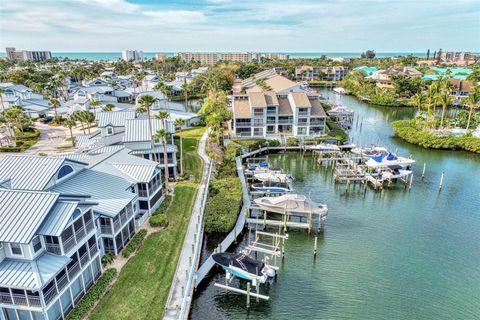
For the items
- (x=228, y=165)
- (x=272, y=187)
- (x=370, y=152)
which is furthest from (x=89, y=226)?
(x=370, y=152)

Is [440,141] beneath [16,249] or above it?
beneath

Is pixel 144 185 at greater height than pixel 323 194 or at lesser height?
greater

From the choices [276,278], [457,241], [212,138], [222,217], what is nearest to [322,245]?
[276,278]

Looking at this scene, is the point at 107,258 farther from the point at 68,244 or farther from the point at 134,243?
the point at 68,244

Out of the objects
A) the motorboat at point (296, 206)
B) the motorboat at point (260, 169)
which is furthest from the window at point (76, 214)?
the motorboat at point (260, 169)

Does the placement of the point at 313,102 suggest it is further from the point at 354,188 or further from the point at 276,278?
the point at 276,278
